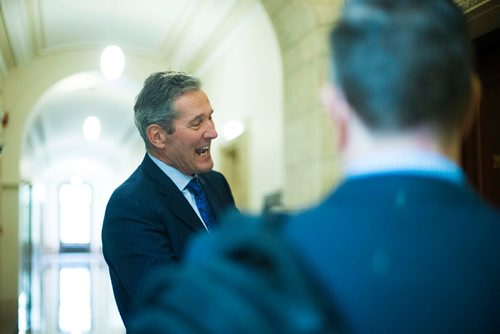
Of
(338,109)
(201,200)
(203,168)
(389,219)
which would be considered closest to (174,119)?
(203,168)

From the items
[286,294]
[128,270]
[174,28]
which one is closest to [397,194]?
[286,294]

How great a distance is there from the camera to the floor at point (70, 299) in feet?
60.6

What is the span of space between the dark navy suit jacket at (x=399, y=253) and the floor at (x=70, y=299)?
13743 mm

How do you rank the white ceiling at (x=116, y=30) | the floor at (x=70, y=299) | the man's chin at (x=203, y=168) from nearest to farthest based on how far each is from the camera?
the man's chin at (x=203, y=168) → the white ceiling at (x=116, y=30) → the floor at (x=70, y=299)

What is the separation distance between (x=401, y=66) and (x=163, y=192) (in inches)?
66.5

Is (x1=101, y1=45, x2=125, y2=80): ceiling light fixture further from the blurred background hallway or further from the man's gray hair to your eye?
the man's gray hair

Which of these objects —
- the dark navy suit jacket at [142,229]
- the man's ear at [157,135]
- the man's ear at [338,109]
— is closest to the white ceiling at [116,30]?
the man's ear at [157,135]

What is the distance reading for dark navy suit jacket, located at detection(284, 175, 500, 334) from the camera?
1.03m

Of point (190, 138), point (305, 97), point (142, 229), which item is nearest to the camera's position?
point (142, 229)

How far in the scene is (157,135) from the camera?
294 cm

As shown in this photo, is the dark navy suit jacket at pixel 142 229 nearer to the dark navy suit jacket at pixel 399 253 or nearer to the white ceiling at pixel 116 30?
the dark navy suit jacket at pixel 399 253

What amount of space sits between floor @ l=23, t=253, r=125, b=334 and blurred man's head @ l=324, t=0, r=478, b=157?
13739 millimetres

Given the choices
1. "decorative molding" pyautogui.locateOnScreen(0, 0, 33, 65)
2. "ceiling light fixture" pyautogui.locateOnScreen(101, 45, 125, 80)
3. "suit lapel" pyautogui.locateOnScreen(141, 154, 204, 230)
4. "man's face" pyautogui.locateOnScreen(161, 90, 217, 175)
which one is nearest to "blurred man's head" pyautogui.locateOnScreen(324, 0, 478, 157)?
"suit lapel" pyautogui.locateOnScreen(141, 154, 204, 230)

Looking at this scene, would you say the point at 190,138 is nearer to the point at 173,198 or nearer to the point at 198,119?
the point at 198,119
